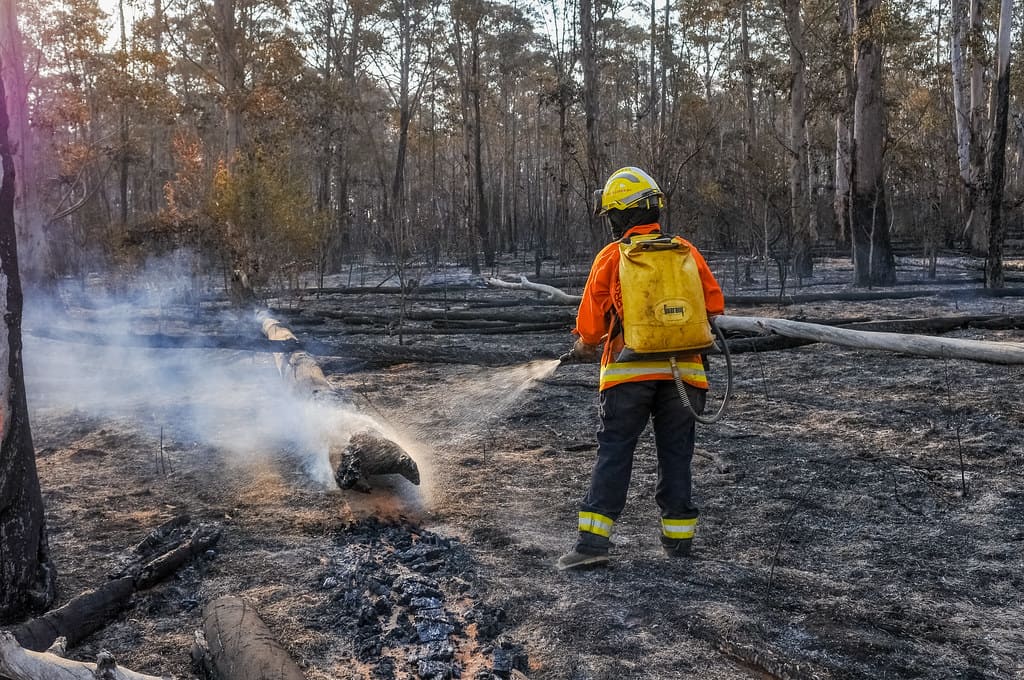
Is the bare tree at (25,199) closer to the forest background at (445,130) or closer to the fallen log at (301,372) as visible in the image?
the forest background at (445,130)

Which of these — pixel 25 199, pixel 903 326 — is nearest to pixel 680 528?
pixel 903 326

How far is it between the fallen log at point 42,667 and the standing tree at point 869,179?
13622 mm

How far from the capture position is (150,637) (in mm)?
2781

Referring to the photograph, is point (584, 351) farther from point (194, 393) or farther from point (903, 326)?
point (194, 393)

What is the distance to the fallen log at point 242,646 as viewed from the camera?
2.36 metres

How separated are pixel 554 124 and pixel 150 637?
46.8m

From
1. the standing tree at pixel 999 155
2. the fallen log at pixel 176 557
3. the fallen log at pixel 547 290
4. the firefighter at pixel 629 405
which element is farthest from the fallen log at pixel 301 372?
the standing tree at pixel 999 155

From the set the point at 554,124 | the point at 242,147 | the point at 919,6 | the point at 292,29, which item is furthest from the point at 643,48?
the point at 242,147

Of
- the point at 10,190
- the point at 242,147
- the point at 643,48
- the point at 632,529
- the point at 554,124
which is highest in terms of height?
the point at 643,48

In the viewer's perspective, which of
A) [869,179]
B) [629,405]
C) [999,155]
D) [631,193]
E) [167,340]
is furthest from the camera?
[869,179]

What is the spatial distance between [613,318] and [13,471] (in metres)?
2.44

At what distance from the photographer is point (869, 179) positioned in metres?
13.7

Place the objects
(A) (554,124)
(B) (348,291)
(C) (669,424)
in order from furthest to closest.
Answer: (A) (554,124) < (B) (348,291) < (C) (669,424)

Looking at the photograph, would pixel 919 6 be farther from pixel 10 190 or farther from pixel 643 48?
pixel 10 190
